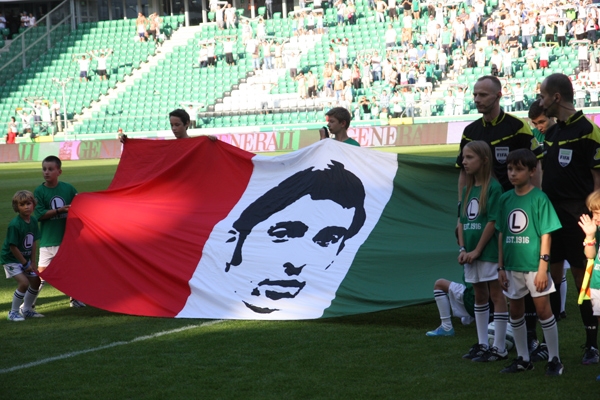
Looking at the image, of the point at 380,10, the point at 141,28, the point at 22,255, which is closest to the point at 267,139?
the point at 380,10

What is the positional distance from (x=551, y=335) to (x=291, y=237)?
10.1ft

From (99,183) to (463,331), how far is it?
15830 mm

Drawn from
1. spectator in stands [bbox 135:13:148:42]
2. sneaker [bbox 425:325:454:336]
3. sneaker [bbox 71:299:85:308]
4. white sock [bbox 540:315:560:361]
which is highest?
spectator in stands [bbox 135:13:148:42]

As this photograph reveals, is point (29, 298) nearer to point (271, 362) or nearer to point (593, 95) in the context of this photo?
point (271, 362)

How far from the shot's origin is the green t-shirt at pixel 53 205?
8344 mm

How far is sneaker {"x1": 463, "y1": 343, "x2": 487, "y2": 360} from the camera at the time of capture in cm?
574

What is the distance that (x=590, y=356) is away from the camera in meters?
5.52

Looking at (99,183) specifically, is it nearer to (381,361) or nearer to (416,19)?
(381,361)

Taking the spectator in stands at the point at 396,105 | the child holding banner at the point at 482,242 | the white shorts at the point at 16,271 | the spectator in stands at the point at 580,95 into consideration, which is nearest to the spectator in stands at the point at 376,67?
the spectator in stands at the point at 396,105

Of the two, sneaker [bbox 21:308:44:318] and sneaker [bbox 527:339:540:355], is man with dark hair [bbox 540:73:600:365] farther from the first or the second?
sneaker [bbox 21:308:44:318]

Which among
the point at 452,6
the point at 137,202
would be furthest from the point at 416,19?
the point at 137,202

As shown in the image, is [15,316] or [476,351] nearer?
[476,351]

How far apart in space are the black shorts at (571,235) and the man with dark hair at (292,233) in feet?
7.49

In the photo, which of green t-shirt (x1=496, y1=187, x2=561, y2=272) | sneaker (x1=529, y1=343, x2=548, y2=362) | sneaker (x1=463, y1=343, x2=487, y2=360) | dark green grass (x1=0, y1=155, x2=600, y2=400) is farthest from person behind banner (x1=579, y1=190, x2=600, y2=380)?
sneaker (x1=463, y1=343, x2=487, y2=360)
